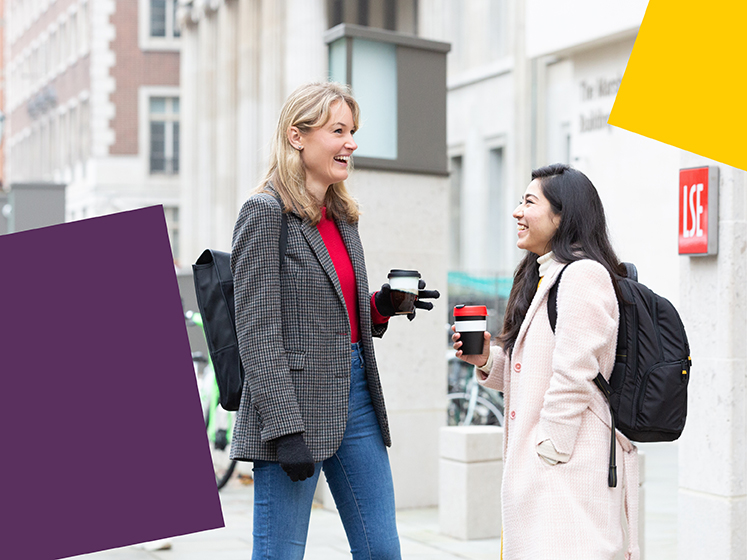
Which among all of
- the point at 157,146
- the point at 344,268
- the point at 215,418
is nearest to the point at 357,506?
the point at 344,268

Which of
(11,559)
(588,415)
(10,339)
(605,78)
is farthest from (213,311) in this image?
(605,78)

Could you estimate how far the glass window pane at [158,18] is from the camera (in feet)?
140

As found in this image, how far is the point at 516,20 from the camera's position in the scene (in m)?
21.5

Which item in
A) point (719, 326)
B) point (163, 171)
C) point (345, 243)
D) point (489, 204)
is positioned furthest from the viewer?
point (163, 171)

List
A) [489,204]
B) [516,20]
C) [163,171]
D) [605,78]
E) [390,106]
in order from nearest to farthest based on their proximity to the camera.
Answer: [390,106] < [605,78] < [516,20] < [489,204] < [163,171]

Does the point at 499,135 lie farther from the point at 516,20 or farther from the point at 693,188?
the point at 693,188

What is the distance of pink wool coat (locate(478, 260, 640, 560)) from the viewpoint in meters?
3.08

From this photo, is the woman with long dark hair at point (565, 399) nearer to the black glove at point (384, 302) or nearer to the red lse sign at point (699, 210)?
the black glove at point (384, 302)

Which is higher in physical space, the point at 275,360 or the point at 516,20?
the point at 516,20

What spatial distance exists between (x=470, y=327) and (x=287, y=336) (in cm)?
63

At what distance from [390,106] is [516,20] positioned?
14759 millimetres

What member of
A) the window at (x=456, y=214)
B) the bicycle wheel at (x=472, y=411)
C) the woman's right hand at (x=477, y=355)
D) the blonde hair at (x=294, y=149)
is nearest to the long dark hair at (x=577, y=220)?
the woman's right hand at (x=477, y=355)

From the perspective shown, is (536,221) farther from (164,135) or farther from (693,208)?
(164,135)

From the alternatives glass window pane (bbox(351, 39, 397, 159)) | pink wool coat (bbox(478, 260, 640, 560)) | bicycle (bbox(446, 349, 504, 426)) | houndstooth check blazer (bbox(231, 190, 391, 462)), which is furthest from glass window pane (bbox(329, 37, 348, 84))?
pink wool coat (bbox(478, 260, 640, 560))
